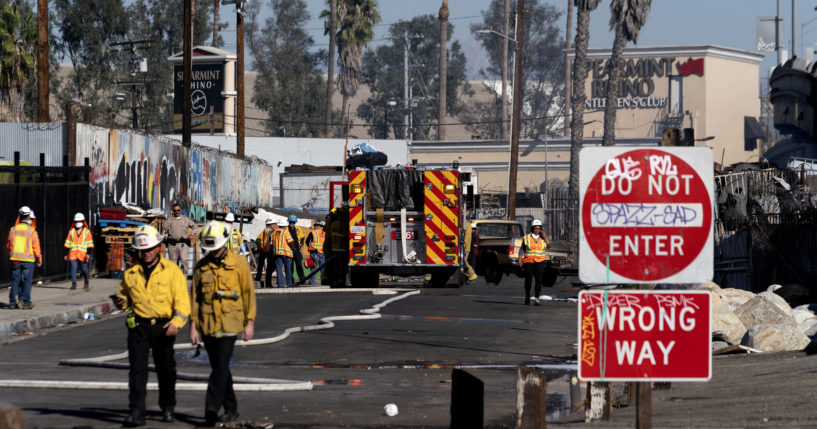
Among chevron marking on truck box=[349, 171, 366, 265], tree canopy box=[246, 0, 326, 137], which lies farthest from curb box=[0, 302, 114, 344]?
tree canopy box=[246, 0, 326, 137]

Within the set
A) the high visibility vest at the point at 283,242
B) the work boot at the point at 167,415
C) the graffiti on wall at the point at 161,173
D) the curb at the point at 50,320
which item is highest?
the graffiti on wall at the point at 161,173

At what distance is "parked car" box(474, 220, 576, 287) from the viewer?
1368 inches

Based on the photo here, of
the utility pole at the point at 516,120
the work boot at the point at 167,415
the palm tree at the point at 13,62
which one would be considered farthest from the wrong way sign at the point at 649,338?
the utility pole at the point at 516,120

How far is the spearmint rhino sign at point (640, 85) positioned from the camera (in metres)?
94.4

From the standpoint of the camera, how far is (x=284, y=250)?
28.0m

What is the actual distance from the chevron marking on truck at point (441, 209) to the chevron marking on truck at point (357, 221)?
138 cm

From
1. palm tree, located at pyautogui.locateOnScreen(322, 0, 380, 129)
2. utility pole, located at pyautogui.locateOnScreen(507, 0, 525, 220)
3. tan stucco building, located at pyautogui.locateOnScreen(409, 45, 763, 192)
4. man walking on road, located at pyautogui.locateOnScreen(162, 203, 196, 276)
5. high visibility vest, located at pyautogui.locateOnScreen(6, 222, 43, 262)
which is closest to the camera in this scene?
high visibility vest, located at pyautogui.locateOnScreen(6, 222, 43, 262)

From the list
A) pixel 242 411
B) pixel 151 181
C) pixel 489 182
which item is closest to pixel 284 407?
pixel 242 411

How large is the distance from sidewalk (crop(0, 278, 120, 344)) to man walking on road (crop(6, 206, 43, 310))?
288 mm

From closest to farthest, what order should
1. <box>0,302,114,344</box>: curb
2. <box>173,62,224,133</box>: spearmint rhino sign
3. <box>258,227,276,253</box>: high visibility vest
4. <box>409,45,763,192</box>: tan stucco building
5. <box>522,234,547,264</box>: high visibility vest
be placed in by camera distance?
<box>0,302,114,344</box>: curb < <box>522,234,547,264</box>: high visibility vest < <box>258,227,276,253</box>: high visibility vest < <box>173,62,224,133</box>: spearmint rhino sign < <box>409,45,763,192</box>: tan stucco building

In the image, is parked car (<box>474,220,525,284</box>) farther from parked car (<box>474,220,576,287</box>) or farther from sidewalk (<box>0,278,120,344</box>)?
sidewalk (<box>0,278,120,344</box>)

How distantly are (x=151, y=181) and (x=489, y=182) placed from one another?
44423mm

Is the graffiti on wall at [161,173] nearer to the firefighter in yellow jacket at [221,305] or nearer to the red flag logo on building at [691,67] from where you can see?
the firefighter in yellow jacket at [221,305]

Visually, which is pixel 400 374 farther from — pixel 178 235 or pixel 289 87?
pixel 289 87
